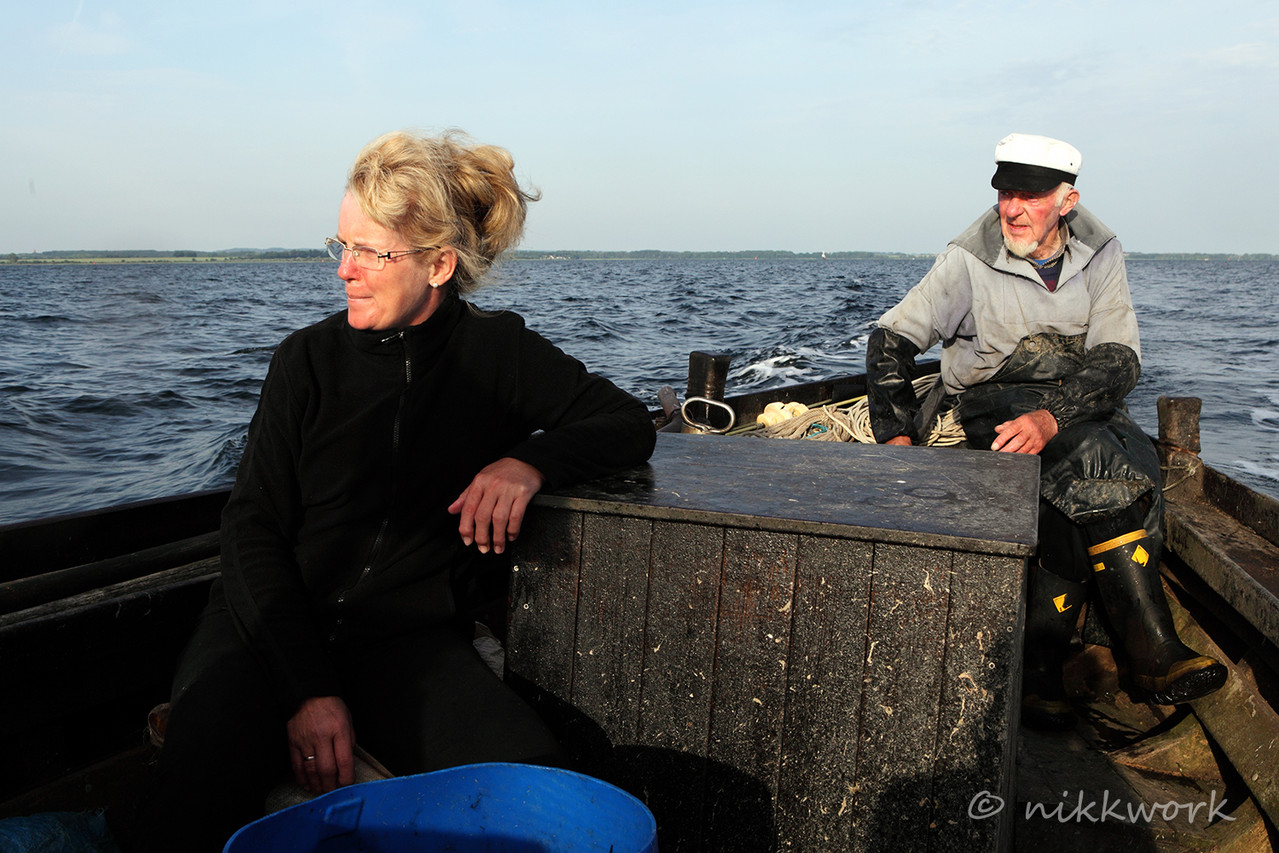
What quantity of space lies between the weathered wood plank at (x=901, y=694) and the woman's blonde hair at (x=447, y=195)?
1.20 m

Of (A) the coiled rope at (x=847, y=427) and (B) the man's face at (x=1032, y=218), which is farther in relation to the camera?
(A) the coiled rope at (x=847, y=427)

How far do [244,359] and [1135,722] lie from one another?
1658cm

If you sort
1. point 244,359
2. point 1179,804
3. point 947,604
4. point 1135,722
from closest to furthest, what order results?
point 947,604
point 1179,804
point 1135,722
point 244,359

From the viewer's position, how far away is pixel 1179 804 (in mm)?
2766

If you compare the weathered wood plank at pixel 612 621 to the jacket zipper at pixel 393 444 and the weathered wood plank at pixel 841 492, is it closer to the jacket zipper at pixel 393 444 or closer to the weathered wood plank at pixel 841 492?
the weathered wood plank at pixel 841 492

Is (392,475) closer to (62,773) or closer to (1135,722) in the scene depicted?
(62,773)

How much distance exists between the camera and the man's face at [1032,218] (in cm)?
345

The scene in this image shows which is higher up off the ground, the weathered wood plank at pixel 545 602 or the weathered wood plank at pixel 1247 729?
the weathered wood plank at pixel 545 602

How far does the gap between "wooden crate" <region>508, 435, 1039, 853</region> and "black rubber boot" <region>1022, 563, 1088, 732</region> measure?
1278mm

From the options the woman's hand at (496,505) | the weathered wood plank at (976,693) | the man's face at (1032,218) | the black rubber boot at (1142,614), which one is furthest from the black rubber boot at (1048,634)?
the woman's hand at (496,505)

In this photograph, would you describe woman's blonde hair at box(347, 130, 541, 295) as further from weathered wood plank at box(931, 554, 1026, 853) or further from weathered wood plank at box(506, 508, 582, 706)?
weathered wood plank at box(931, 554, 1026, 853)

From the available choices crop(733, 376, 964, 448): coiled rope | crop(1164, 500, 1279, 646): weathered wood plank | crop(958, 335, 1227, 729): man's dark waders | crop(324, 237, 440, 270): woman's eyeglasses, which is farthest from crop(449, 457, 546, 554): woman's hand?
crop(733, 376, 964, 448): coiled rope

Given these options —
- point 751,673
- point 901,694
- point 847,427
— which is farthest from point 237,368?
point 901,694

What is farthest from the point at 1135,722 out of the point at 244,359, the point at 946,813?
the point at 244,359
